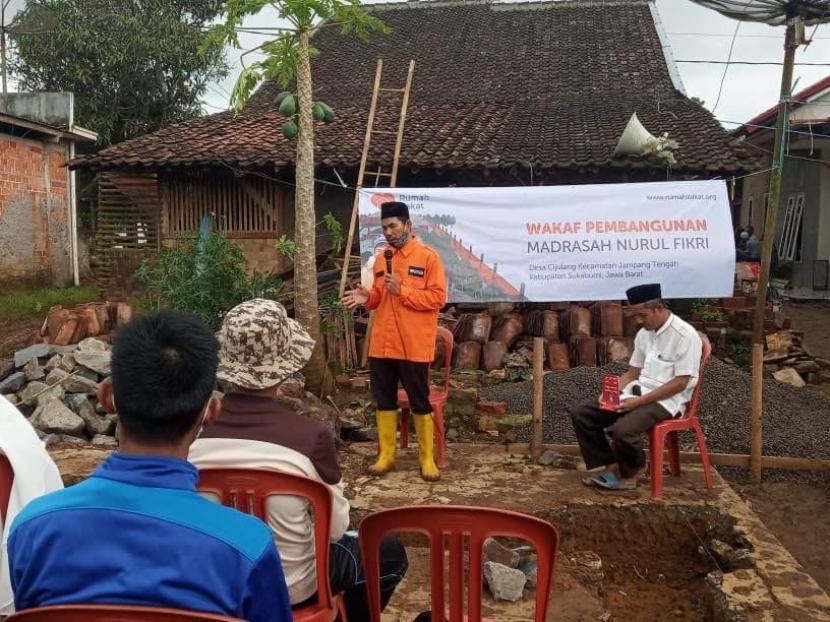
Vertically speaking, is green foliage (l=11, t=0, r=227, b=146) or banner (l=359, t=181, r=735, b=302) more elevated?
green foliage (l=11, t=0, r=227, b=146)

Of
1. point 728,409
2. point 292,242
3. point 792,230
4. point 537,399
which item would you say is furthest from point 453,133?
point 792,230

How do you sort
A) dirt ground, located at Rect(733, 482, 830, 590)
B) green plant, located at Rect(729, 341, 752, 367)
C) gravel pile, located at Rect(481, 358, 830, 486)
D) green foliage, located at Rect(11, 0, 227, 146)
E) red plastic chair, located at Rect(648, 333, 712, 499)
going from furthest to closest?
green foliage, located at Rect(11, 0, 227, 146) → green plant, located at Rect(729, 341, 752, 367) → gravel pile, located at Rect(481, 358, 830, 486) → red plastic chair, located at Rect(648, 333, 712, 499) → dirt ground, located at Rect(733, 482, 830, 590)

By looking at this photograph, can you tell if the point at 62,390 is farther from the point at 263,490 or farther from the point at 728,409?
the point at 728,409

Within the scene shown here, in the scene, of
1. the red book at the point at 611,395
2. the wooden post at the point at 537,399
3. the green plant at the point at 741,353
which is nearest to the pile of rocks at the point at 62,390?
the wooden post at the point at 537,399

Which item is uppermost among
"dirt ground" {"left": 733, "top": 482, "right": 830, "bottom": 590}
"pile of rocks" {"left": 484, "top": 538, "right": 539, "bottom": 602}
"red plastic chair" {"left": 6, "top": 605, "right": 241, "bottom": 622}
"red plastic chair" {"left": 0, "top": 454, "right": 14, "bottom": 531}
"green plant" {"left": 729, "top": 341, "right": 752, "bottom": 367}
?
"red plastic chair" {"left": 6, "top": 605, "right": 241, "bottom": 622}

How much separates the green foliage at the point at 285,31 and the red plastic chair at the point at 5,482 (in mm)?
4727

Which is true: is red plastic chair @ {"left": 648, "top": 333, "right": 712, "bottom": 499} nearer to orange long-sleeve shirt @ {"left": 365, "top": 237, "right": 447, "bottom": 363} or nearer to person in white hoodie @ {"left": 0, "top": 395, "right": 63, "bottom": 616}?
orange long-sleeve shirt @ {"left": 365, "top": 237, "right": 447, "bottom": 363}

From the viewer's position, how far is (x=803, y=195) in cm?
1467

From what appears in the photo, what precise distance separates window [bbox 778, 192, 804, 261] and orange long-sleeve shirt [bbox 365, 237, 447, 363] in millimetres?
12457

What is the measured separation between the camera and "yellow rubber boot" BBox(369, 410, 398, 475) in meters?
5.09

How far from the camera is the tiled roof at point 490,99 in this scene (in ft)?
34.7

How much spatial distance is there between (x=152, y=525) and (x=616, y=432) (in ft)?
12.1

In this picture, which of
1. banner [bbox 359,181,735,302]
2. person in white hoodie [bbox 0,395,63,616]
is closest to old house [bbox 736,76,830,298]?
banner [bbox 359,181,735,302]

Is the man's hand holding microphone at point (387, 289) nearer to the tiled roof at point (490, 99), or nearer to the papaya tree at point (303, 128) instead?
the papaya tree at point (303, 128)
